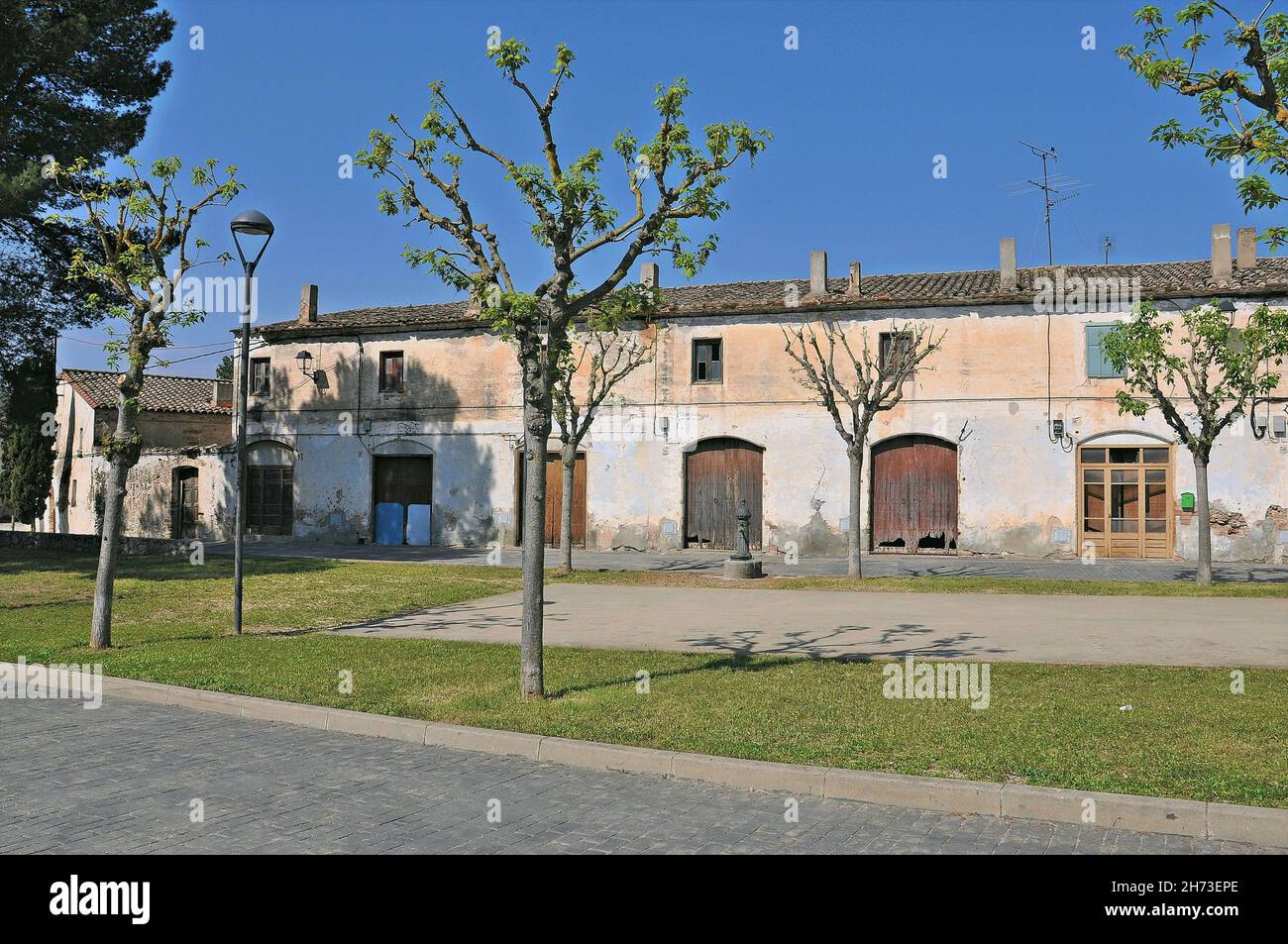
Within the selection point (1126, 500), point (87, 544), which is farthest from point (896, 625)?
point (87, 544)

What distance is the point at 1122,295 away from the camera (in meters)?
24.3

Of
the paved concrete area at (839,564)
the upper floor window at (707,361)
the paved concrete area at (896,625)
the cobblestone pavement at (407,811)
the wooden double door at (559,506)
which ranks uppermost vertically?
the upper floor window at (707,361)

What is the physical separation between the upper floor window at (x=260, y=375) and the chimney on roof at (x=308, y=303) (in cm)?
178

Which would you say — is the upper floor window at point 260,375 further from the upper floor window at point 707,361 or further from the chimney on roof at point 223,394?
the upper floor window at point 707,361

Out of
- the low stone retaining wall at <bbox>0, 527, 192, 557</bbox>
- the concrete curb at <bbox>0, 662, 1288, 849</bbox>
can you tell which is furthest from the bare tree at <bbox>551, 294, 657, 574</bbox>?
the low stone retaining wall at <bbox>0, 527, 192, 557</bbox>

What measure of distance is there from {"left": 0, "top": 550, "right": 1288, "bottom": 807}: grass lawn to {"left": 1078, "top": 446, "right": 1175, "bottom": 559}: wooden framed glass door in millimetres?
16293

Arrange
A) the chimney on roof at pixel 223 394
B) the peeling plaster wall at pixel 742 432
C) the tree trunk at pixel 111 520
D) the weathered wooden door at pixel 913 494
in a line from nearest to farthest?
1. the tree trunk at pixel 111 520
2. the peeling plaster wall at pixel 742 432
3. the weathered wooden door at pixel 913 494
4. the chimney on roof at pixel 223 394

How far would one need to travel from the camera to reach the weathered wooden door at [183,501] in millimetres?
32281

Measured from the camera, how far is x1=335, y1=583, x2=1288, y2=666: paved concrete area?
1023cm

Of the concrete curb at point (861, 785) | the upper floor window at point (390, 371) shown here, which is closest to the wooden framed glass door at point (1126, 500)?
the upper floor window at point (390, 371)

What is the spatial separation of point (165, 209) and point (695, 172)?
6.84m

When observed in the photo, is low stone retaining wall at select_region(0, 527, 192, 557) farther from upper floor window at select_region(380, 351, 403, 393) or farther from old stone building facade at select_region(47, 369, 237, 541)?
upper floor window at select_region(380, 351, 403, 393)

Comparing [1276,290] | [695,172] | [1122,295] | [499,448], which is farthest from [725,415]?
[695,172]
